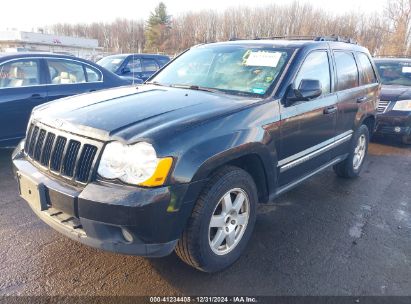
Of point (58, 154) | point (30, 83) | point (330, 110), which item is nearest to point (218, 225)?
point (58, 154)

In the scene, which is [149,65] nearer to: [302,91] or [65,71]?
[65,71]

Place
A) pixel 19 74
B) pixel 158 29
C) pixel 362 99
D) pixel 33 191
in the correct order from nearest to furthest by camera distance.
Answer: pixel 33 191
pixel 362 99
pixel 19 74
pixel 158 29

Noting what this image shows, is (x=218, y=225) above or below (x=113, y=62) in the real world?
→ below

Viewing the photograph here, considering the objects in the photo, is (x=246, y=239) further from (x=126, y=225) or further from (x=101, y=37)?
(x=101, y=37)

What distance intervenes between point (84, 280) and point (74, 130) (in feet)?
3.74

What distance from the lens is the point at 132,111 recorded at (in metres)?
2.73

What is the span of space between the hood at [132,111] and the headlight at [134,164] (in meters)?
0.09

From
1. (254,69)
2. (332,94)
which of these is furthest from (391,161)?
(254,69)

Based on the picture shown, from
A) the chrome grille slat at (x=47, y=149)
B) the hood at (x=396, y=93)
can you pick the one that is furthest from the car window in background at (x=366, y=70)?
the chrome grille slat at (x=47, y=149)

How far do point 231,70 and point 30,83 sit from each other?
359 cm

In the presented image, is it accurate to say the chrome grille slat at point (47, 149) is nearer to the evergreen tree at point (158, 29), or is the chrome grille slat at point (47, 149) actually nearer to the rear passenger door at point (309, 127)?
the rear passenger door at point (309, 127)

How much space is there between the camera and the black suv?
228cm

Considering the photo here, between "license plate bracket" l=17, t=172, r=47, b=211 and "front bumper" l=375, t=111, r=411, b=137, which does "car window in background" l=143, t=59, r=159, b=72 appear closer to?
"front bumper" l=375, t=111, r=411, b=137

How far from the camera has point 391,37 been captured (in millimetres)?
27547
